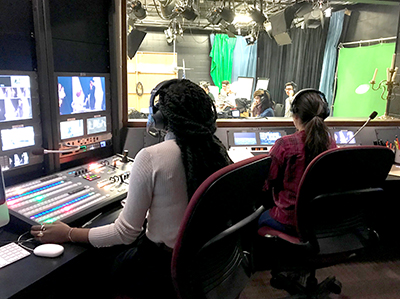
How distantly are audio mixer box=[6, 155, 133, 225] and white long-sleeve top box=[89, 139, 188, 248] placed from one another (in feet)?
0.68

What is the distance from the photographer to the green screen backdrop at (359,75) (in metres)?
4.20

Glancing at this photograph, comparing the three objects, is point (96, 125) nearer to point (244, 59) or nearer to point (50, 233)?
point (50, 233)

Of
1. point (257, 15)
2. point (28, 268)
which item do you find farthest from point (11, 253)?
point (257, 15)

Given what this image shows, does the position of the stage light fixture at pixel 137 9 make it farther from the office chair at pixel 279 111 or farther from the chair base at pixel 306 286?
the chair base at pixel 306 286

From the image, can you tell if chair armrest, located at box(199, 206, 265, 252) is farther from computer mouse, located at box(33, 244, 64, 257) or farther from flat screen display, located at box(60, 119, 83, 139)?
flat screen display, located at box(60, 119, 83, 139)

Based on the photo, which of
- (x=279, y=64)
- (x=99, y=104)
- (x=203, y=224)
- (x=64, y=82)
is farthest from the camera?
(x=279, y=64)

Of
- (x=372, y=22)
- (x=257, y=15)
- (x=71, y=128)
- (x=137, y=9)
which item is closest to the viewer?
(x=71, y=128)

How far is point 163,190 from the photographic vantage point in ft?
3.14

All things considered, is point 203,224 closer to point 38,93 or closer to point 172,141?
point 172,141

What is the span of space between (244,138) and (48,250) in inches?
60.4

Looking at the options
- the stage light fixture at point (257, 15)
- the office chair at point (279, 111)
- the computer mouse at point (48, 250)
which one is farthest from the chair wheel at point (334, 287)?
the office chair at point (279, 111)

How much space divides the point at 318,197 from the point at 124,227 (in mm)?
758

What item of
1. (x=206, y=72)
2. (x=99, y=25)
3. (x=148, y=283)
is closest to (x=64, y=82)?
(x=99, y=25)

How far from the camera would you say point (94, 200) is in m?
1.25
